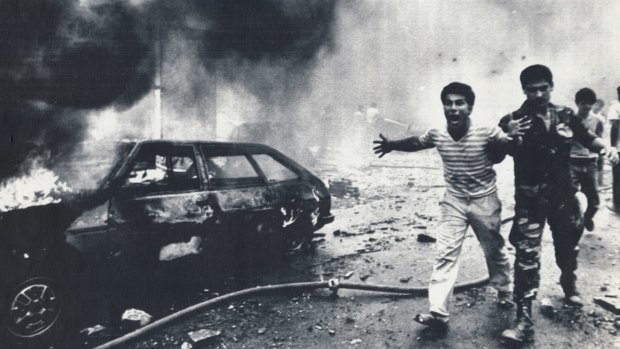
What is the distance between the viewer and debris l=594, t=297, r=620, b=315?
3773 millimetres

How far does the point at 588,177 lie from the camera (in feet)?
18.6

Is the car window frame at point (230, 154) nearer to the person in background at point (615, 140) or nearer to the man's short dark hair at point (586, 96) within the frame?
the man's short dark hair at point (586, 96)

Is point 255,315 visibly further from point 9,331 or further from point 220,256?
point 9,331

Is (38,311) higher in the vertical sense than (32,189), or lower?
lower

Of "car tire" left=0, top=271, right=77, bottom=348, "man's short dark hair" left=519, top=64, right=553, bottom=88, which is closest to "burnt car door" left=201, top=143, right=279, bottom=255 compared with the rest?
"car tire" left=0, top=271, right=77, bottom=348

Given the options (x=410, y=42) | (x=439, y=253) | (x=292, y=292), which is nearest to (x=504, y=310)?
(x=439, y=253)

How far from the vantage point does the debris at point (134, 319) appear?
3486 mm

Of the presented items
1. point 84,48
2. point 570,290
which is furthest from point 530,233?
point 84,48

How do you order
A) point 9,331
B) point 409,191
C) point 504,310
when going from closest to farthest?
point 9,331
point 504,310
point 409,191

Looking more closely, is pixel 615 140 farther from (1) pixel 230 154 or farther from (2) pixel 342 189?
(1) pixel 230 154

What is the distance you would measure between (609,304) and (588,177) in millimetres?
2358

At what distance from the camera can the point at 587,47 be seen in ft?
62.7

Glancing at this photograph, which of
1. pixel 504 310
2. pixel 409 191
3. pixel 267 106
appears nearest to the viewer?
pixel 504 310

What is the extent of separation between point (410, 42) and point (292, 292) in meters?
16.5
